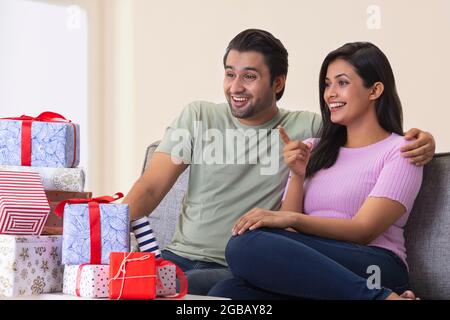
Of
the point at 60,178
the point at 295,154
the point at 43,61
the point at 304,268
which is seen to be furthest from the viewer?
the point at 43,61

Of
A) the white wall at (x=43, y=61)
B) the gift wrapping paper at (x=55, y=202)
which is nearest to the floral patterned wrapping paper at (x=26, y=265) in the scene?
the gift wrapping paper at (x=55, y=202)

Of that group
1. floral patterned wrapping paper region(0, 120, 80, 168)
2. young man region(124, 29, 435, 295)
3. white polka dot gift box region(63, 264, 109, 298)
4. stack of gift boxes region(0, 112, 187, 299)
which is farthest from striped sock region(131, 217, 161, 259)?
young man region(124, 29, 435, 295)

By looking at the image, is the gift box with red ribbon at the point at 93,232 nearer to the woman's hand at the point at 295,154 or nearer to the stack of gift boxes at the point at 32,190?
the stack of gift boxes at the point at 32,190

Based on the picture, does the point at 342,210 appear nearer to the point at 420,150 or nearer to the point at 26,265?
the point at 420,150

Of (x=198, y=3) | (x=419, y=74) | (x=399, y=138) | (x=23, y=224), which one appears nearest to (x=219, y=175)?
(x=399, y=138)

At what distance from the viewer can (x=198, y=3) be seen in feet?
9.84

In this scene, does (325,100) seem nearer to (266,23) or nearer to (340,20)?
(340,20)

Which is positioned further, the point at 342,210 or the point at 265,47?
the point at 265,47

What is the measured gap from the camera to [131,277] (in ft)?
4.38

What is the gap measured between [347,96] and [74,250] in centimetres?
74

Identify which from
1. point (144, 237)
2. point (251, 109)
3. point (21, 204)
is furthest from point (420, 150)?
point (21, 204)

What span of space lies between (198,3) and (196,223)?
4.29 feet

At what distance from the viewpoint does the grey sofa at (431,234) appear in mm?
1652

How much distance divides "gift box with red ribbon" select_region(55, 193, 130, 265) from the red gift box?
0.23 ft
